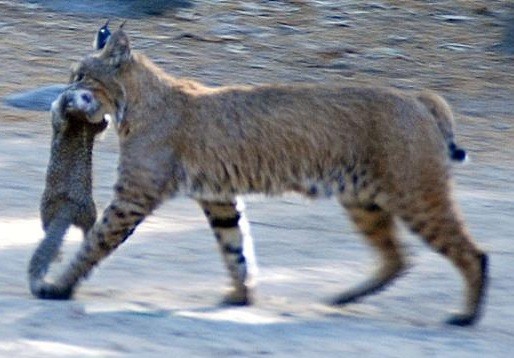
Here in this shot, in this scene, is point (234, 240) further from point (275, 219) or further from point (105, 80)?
point (275, 219)

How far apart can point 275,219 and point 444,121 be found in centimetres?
268

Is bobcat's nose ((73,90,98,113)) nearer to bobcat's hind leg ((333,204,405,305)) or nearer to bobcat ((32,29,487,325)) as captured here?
bobcat ((32,29,487,325))

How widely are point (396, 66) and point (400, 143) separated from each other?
8.42 m

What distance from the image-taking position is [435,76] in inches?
621

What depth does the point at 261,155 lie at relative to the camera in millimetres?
8070

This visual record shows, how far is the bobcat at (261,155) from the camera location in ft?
25.7

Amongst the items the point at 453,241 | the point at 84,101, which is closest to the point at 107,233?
the point at 84,101

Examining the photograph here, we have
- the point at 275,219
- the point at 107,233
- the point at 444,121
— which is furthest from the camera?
the point at 275,219

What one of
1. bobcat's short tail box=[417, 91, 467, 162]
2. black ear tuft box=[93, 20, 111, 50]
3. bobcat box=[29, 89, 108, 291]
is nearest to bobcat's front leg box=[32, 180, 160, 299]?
bobcat box=[29, 89, 108, 291]

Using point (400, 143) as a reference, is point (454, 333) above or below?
below

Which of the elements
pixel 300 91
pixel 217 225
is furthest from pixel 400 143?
pixel 217 225

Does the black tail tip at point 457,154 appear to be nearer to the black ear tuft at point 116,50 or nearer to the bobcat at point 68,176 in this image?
the black ear tuft at point 116,50

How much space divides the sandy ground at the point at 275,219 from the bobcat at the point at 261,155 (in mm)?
353

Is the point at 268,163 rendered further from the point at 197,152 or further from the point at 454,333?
the point at 454,333
